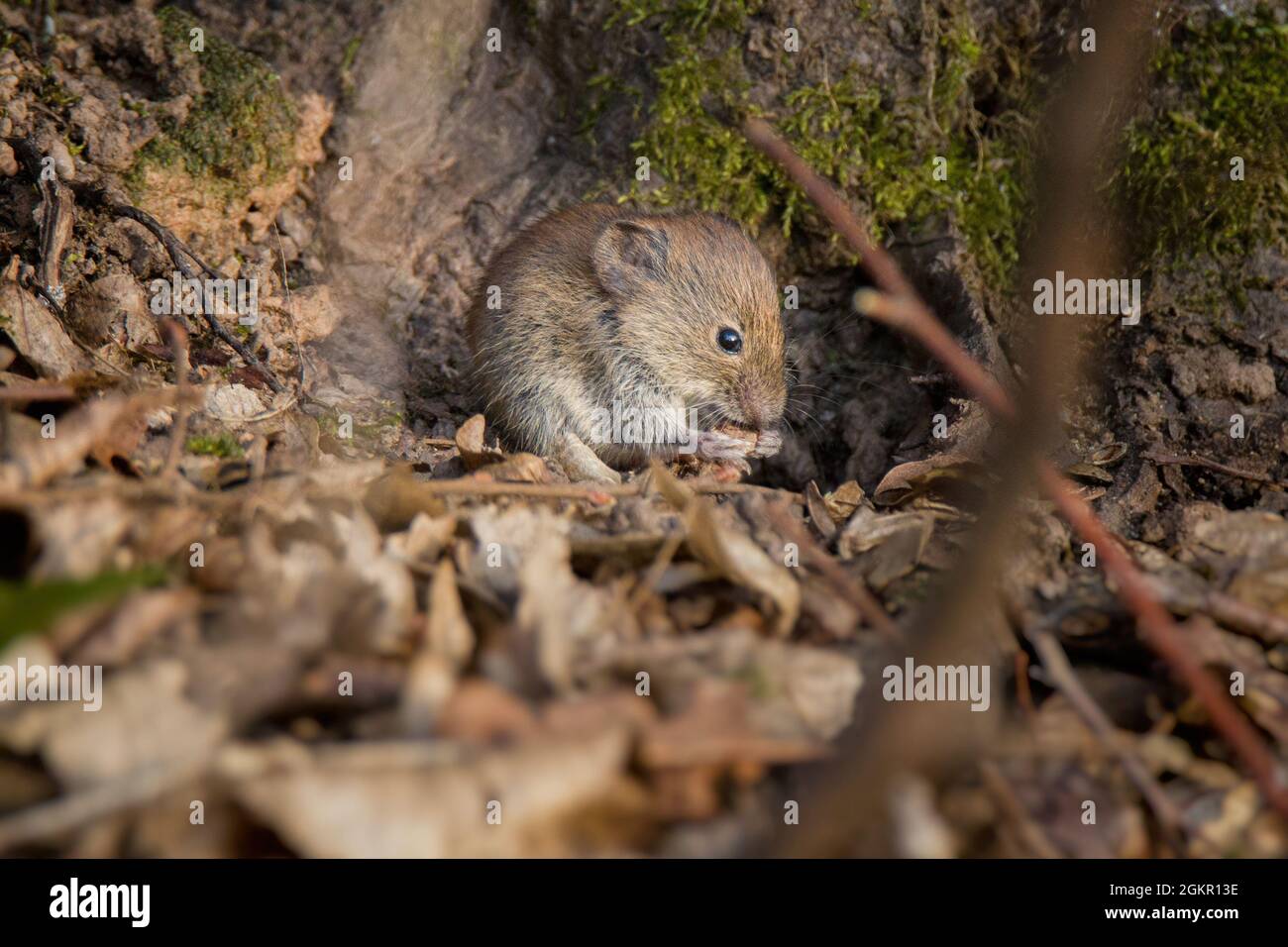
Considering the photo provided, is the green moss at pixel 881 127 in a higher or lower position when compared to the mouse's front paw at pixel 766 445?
higher

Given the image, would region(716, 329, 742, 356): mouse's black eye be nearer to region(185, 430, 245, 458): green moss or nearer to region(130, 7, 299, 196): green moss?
region(130, 7, 299, 196): green moss

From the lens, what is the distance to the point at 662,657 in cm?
227

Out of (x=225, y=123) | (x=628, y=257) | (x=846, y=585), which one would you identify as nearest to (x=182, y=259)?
(x=225, y=123)

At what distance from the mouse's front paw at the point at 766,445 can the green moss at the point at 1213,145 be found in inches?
81.5

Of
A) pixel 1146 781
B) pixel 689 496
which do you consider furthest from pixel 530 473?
pixel 1146 781

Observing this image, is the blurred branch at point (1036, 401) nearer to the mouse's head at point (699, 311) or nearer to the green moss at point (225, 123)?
the mouse's head at point (699, 311)

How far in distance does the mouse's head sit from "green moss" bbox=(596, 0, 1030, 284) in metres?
0.54

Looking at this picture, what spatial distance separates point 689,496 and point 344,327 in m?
3.32

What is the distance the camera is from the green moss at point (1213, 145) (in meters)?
4.64

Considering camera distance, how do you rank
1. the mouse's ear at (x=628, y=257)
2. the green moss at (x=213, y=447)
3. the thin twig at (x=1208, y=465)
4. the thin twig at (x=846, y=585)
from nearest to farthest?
1. the thin twig at (x=846, y=585)
2. the green moss at (x=213, y=447)
3. the thin twig at (x=1208, y=465)
4. the mouse's ear at (x=628, y=257)

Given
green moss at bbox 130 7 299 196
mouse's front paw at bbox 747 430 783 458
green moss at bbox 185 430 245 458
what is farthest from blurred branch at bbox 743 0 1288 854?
green moss at bbox 130 7 299 196

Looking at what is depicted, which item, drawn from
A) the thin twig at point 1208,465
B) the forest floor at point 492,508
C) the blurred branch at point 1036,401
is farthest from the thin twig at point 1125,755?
the thin twig at point 1208,465

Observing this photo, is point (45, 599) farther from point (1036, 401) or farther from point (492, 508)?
point (1036, 401)
